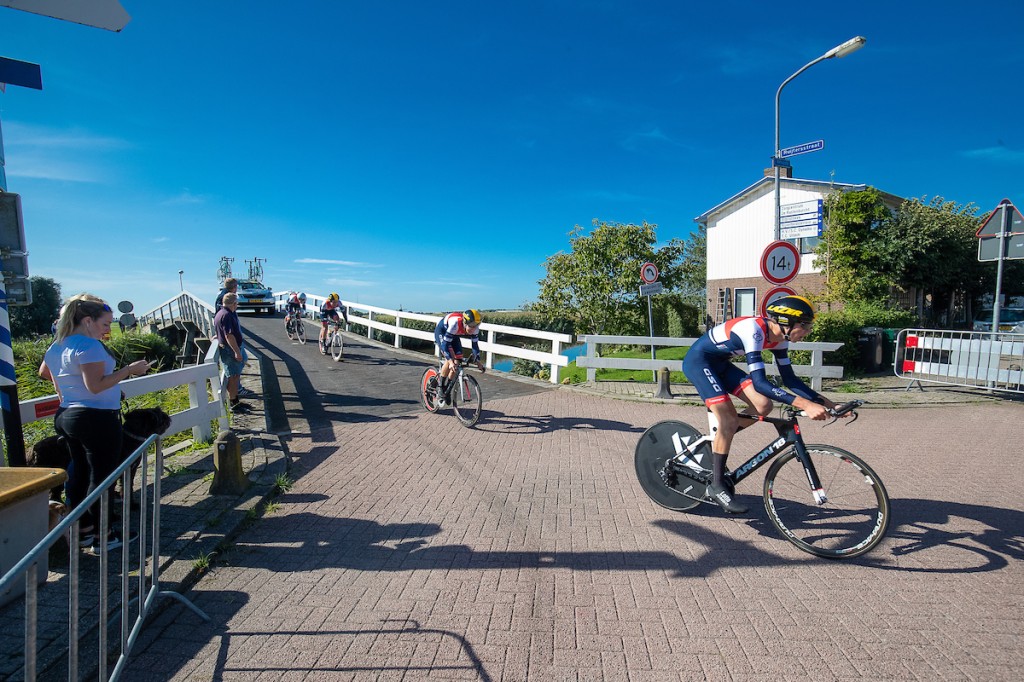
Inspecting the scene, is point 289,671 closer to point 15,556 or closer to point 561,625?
point 561,625

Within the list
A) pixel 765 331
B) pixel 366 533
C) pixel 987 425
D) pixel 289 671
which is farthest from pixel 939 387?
pixel 289 671

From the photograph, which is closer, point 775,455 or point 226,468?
point 775,455

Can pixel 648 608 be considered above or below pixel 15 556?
below

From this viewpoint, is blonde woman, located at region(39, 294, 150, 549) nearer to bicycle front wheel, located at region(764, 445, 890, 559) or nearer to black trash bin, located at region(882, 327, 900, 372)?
bicycle front wheel, located at region(764, 445, 890, 559)

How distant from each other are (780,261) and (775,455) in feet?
18.5

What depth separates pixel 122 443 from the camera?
3865 mm

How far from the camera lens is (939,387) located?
9.94 meters

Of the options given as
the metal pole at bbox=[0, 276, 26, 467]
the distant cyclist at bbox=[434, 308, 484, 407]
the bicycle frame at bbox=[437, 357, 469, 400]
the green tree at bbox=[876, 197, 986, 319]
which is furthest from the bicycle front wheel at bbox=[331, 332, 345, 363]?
the green tree at bbox=[876, 197, 986, 319]

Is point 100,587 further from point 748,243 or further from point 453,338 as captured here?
point 748,243

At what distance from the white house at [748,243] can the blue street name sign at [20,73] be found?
79.7 feet

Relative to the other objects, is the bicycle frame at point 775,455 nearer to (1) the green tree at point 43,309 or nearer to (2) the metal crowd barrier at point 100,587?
(2) the metal crowd barrier at point 100,587

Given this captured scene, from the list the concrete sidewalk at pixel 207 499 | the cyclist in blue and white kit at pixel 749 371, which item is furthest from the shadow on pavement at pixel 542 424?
the cyclist in blue and white kit at pixel 749 371

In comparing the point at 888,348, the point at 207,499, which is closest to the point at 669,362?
the point at 888,348

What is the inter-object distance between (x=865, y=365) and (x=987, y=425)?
14.6 ft
